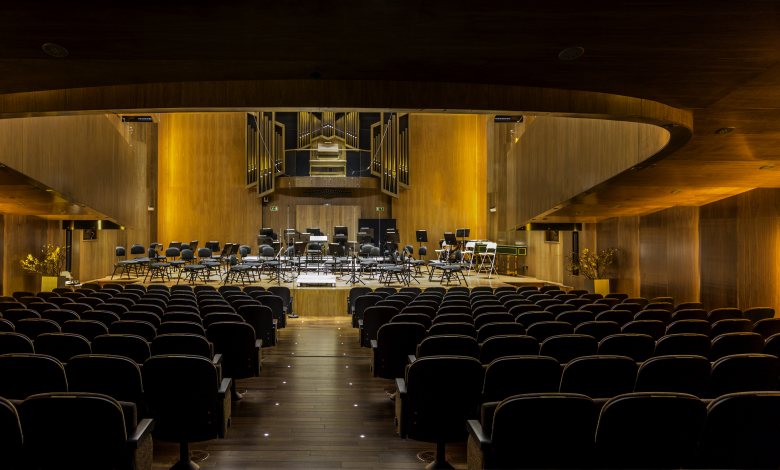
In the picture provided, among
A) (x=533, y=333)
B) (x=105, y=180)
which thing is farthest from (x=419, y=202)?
(x=533, y=333)

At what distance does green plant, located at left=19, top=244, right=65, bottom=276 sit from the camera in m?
12.7

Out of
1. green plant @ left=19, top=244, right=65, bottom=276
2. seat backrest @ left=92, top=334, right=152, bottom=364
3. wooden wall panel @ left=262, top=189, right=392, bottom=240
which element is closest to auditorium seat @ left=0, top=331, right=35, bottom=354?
seat backrest @ left=92, top=334, right=152, bottom=364

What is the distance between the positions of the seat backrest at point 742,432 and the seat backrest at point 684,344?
1.74 m

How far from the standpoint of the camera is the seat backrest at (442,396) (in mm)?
3547

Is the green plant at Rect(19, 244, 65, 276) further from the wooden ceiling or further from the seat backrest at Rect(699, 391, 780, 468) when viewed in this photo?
the seat backrest at Rect(699, 391, 780, 468)

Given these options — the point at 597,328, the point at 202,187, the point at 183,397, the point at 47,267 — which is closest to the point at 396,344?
the point at 597,328

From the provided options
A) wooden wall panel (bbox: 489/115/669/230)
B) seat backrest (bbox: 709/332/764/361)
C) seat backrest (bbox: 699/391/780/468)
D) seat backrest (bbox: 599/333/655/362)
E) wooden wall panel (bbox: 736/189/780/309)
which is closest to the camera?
seat backrest (bbox: 699/391/780/468)

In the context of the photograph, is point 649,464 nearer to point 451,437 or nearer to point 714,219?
point 451,437

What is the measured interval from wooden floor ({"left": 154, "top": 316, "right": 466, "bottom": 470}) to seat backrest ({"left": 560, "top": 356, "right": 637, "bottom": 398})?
3.72ft

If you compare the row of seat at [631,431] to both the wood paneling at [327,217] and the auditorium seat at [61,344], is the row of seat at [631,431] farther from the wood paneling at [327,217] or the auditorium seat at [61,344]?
the wood paneling at [327,217]

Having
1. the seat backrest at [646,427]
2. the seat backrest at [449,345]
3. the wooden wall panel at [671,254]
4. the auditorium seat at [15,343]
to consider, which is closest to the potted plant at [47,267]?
the auditorium seat at [15,343]

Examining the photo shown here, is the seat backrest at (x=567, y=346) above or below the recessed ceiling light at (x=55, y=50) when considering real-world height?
below

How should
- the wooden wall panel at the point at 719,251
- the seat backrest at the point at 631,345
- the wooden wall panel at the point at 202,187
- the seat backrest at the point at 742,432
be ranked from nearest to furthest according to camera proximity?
1. the seat backrest at the point at 742,432
2. the seat backrest at the point at 631,345
3. the wooden wall panel at the point at 719,251
4. the wooden wall panel at the point at 202,187

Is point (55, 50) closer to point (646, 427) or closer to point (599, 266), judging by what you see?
point (646, 427)
